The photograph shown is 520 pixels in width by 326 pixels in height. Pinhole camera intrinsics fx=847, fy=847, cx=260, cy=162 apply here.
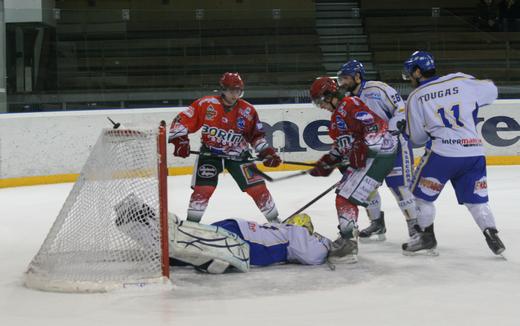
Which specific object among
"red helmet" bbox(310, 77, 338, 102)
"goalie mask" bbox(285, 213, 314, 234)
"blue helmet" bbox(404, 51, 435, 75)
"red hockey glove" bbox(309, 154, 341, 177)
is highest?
Answer: "blue helmet" bbox(404, 51, 435, 75)

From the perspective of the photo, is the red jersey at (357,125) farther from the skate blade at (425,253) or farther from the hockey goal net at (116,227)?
the hockey goal net at (116,227)

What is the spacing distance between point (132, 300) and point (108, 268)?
0.31 m

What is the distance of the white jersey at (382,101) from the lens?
193 inches

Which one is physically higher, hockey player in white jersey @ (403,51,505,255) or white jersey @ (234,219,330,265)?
hockey player in white jersey @ (403,51,505,255)

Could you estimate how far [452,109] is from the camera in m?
4.30

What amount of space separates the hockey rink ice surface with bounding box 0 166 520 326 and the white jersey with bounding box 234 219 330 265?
2.4 inches

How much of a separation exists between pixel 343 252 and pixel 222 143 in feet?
3.65

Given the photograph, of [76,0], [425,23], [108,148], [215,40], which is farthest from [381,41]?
[108,148]

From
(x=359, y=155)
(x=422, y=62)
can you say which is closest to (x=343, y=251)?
(x=359, y=155)

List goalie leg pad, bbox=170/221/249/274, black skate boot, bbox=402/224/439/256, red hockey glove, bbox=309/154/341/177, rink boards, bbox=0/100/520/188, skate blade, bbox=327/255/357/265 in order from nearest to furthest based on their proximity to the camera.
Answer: goalie leg pad, bbox=170/221/249/274, skate blade, bbox=327/255/357/265, black skate boot, bbox=402/224/439/256, red hockey glove, bbox=309/154/341/177, rink boards, bbox=0/100/520/188

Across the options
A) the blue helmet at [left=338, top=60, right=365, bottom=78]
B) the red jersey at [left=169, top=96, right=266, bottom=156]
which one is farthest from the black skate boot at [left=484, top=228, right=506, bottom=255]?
the red jersey at [left=169, top=96, right=266, bottom=156]

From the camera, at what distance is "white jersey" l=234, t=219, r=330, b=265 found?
4219mm

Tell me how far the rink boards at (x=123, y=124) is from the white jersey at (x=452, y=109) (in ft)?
15.2

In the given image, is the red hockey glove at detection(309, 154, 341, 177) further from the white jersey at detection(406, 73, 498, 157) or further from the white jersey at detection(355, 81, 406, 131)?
the white jersey at detection(406, 73, 498, 157)
